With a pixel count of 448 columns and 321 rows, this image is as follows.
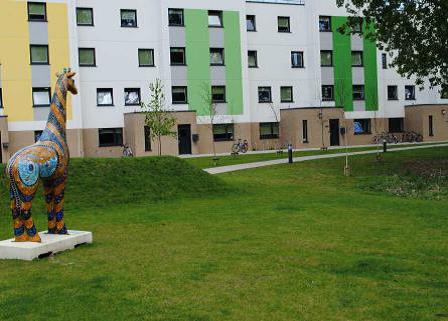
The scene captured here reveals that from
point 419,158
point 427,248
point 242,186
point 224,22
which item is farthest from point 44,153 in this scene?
point 224,22

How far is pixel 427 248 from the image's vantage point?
10781 mm

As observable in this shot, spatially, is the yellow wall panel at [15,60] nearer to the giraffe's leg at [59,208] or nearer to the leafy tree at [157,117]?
the leafy tree at [157,117]

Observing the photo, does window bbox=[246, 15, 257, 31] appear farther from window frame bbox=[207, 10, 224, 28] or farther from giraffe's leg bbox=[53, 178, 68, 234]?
giraffe's leg bbox=[53, 178, 68, 234]

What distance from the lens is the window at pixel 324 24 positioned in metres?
54.7

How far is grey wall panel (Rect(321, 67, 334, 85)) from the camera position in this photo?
2147 inches

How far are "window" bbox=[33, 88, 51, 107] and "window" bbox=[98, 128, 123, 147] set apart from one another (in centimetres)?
459

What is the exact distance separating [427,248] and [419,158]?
2328cm

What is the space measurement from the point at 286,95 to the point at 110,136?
1636cm

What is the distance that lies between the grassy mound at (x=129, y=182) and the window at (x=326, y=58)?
35123 millimetres

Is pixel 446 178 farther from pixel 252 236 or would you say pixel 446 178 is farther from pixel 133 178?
pixel 252 236

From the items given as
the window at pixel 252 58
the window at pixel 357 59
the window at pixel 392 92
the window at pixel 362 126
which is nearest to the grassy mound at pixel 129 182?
the window at pixel 252 58

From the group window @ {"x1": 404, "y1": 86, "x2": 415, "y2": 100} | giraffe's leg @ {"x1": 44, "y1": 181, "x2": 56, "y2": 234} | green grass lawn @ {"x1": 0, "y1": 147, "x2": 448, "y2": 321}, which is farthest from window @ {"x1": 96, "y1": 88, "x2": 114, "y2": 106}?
giraffe's leg @ {"x1": 44, "y1": 181, "x2": 56, "y2": 234}

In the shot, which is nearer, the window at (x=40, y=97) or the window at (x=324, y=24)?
the window at (x=40, y=97)

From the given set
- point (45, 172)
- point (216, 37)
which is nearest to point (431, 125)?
point (216, 37)
